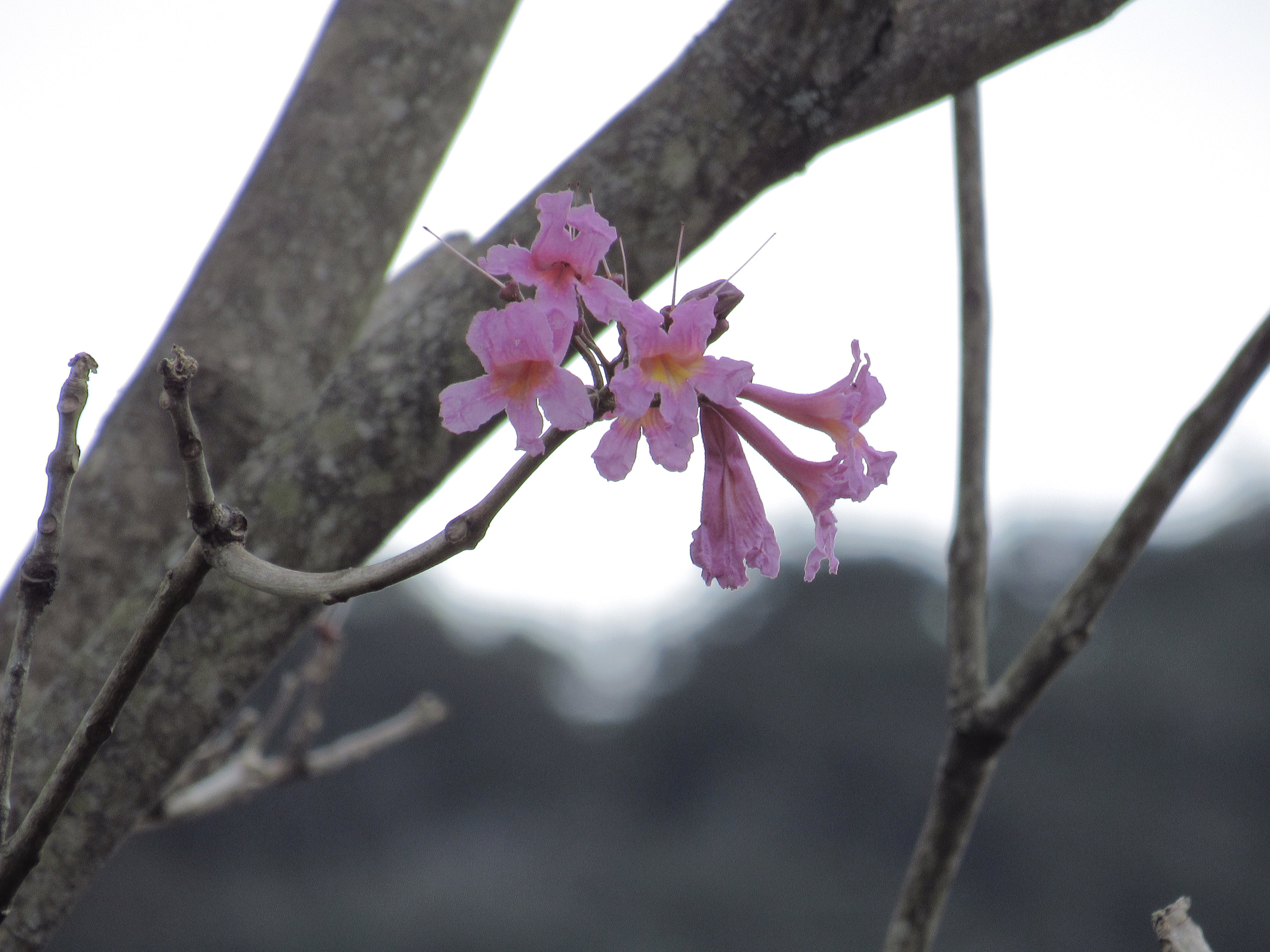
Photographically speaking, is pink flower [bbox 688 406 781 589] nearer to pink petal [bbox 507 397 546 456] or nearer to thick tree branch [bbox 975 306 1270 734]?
pink petal [bbox 507 397 546 456]

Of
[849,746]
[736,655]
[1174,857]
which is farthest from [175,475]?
[736,655]

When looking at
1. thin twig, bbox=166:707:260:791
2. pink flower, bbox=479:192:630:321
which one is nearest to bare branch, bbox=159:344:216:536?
pink flower, bbox=479:192:630:321

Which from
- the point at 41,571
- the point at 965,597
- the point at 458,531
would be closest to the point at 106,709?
the point at 41,571

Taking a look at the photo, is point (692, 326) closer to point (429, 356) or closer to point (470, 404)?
point (470, 404)

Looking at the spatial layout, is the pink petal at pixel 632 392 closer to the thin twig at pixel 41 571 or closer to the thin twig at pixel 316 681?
the thin twig at pixel 41 571

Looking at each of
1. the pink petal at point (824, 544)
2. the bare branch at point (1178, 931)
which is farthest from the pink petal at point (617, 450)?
the bare branch at point (1178, 931)
